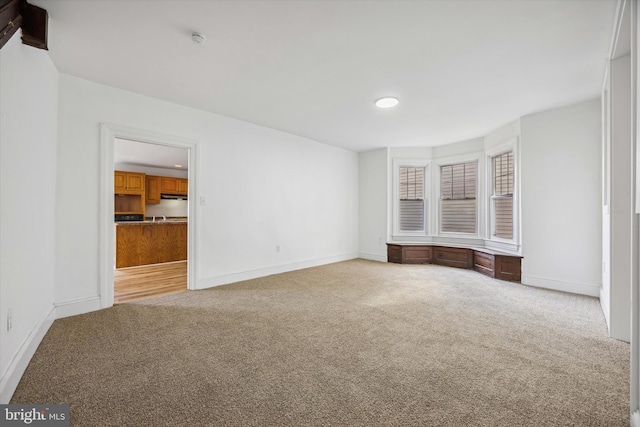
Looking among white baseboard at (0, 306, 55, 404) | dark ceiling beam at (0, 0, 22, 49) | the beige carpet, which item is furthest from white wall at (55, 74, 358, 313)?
dark ceiling beam at (0, 0, 22, 49)

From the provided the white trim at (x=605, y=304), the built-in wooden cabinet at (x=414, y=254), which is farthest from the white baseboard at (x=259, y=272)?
the white trim at (x=605, y=304)

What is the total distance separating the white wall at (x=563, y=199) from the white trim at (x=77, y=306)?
227 inches

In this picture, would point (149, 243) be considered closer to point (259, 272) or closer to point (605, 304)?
point (259, 272)

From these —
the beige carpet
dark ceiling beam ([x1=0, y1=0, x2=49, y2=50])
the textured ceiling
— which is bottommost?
the beige carpet

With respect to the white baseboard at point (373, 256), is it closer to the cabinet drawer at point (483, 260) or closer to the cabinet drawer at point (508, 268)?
the cabinet drawer at point (483, 260)

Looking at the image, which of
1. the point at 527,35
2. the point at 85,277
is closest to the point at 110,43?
the point at 85,277

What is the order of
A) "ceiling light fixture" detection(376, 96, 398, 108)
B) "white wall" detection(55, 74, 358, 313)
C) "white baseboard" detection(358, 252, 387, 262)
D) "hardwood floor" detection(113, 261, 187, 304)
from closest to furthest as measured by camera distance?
"white wall" detection(55, 74, 358, 313) → "ceiling light fixture" detection(376, 96, 398, 108) → "hardwood floor" detection(113, 261, 187, 304) → "white baseboard" detection(358, 252, 387, 262)

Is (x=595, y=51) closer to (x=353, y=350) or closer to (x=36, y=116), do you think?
(x=353, y=350)

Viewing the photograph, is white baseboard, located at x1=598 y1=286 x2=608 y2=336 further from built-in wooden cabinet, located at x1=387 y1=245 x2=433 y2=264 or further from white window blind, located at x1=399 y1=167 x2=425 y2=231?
white window blind, located at x1=399 y1=167 x2=425 y2=231

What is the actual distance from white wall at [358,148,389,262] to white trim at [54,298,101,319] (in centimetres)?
505

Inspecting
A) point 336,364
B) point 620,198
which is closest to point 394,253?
point 620,198

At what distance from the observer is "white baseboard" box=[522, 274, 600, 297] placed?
3871 mm

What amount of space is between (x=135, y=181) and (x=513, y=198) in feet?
29.0

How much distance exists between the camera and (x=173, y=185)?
8969mm
